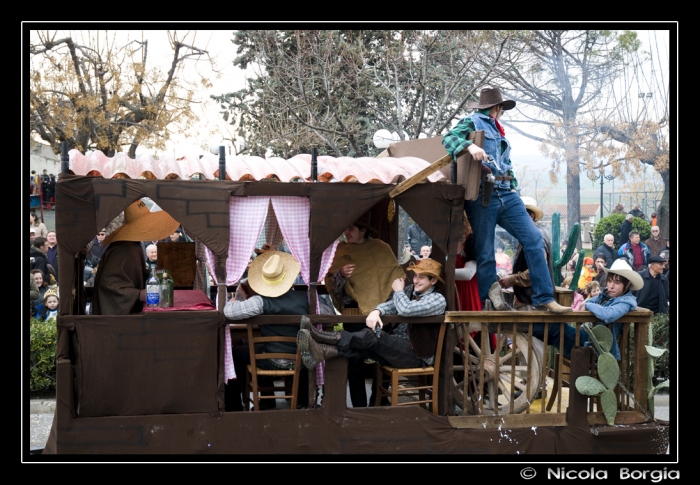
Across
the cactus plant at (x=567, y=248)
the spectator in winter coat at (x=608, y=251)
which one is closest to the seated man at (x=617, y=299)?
the cactus plant at (x=567, y=248)

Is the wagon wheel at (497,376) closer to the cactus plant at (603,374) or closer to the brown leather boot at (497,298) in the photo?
the brown leather boot at (497,298)

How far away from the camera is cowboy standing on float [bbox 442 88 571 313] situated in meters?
6.15

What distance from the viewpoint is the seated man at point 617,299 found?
6.04 metres

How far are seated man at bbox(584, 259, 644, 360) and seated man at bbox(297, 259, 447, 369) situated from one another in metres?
1.37

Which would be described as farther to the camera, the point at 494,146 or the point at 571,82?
the point at 571,82

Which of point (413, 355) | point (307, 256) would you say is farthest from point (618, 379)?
point (307, 256)

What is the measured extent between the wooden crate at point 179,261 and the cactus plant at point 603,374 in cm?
412

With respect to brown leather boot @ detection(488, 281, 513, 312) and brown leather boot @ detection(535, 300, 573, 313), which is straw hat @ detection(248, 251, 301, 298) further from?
brown leather boot @ detection(535, 300, 573, 313)

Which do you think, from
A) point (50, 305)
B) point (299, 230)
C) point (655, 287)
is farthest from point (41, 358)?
point (655, 287)

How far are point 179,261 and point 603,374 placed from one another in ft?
14.6

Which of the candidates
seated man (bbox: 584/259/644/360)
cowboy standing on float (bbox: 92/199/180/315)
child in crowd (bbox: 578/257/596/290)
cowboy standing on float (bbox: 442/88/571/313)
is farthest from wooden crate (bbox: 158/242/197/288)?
child in crowd (bbox: 578/257/596/290)

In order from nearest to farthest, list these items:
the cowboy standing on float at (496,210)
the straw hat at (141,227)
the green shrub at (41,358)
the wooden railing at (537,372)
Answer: the wooden railing at (537,372) → the cowboy standing on float at (496,210) → the straw hat at (141,227) → the green shrub at (41,358)

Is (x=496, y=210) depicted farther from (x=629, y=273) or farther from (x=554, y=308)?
(x=629, y=273)

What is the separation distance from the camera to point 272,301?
19.3 ft
